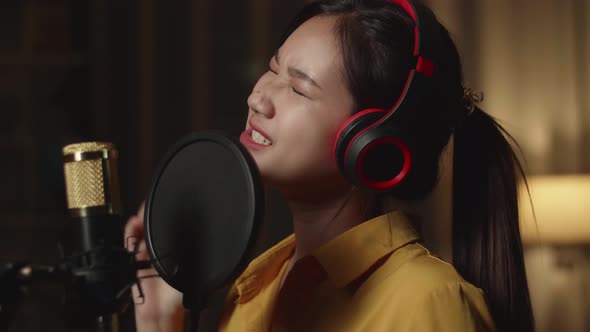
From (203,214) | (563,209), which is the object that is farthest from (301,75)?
(563,209)

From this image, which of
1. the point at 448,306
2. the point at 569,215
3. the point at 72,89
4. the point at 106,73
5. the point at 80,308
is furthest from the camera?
the point at 72,89

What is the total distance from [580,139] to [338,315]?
7.48ft

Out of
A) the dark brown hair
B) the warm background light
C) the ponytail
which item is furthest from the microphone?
the warm background light

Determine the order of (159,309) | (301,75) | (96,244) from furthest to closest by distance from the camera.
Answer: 1. (159,309)
2. (301,75)
3. (96,244)

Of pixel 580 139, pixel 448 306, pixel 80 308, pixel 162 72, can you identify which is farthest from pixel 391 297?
pixel 580 139

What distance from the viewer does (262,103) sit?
830 mm

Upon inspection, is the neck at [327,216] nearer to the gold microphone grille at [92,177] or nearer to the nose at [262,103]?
the nose at [262,103]

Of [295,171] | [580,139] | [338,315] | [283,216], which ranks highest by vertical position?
[295,171]

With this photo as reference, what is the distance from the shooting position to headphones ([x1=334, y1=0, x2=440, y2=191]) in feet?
2.50

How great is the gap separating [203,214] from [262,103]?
22 centimetres

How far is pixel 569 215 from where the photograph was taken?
2.54 metres

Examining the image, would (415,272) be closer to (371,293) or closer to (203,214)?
(371,293)

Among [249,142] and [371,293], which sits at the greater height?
[249,142]

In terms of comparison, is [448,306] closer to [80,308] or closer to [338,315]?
[338,315]
